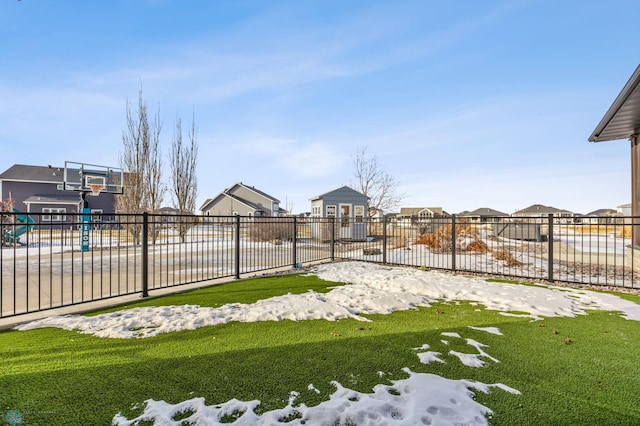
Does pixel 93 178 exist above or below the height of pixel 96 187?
above

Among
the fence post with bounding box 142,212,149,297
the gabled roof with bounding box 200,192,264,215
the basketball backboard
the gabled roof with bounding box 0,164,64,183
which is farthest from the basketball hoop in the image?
the gabled roof with bounding box 0,164,64,183

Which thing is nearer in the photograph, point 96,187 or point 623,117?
point 623,117

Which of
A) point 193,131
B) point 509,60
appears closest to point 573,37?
point 509,60

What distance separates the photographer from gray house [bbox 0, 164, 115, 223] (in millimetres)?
26938

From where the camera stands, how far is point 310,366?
104 inches

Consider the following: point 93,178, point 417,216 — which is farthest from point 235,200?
point 417,216

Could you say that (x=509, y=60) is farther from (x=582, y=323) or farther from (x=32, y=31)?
(x=32, y=31)

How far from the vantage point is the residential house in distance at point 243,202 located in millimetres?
32156

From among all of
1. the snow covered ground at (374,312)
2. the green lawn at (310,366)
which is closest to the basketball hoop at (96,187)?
the snow covered ground at (374,312)

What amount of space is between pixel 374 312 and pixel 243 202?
2942cm

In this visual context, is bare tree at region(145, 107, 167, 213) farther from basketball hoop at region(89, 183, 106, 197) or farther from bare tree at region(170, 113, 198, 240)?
basketball hoop at region(89, 183, 106, 197)

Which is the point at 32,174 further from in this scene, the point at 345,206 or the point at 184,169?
the point at 345,206

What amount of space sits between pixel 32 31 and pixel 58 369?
8.08m

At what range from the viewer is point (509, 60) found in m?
9.16
